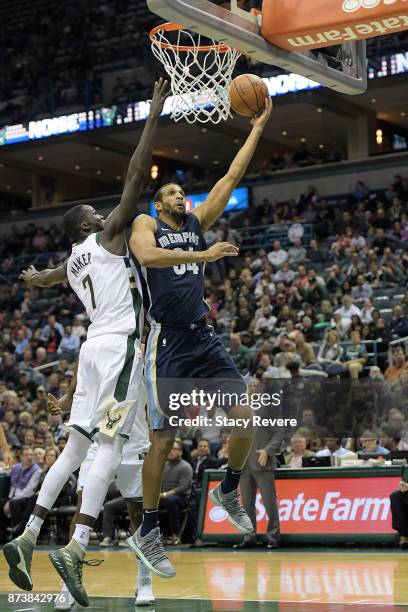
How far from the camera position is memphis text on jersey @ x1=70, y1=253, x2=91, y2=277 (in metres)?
6.95

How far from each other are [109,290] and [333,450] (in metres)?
6.98

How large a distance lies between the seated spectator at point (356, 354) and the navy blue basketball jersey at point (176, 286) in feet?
28.6

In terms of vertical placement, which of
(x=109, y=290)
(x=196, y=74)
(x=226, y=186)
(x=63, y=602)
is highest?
(x=196, y=74)

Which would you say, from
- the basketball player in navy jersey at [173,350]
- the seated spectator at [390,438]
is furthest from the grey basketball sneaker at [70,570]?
the seated spectator at [390,438]

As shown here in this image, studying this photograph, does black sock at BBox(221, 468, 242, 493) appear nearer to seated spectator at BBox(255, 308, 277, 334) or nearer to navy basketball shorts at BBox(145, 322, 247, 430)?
navy basketball shorts at BBox(145, 322, 247, 430)

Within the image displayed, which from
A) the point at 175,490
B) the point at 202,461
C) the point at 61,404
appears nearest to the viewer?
the point at 61,404

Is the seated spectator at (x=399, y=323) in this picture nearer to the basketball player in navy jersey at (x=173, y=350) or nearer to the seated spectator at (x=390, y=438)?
the seated spectator at (x=390, y=438)

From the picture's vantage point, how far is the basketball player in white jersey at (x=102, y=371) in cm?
644

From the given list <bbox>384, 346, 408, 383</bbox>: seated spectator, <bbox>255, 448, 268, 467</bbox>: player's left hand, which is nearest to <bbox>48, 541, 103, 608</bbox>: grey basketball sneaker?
<bbox>255, 448, 268, 467</bbox>: player's left hand

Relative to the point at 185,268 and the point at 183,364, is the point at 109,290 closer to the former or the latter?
the point at 185,268

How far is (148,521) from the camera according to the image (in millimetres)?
6730

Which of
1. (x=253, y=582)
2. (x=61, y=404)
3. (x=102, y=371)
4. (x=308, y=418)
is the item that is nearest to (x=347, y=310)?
(x=308, y=418)

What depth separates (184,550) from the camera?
41.4ft

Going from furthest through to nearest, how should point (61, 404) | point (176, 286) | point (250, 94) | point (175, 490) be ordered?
point (175, 490) < point (61, 404) < point (250, 94) < point (176, 286)
